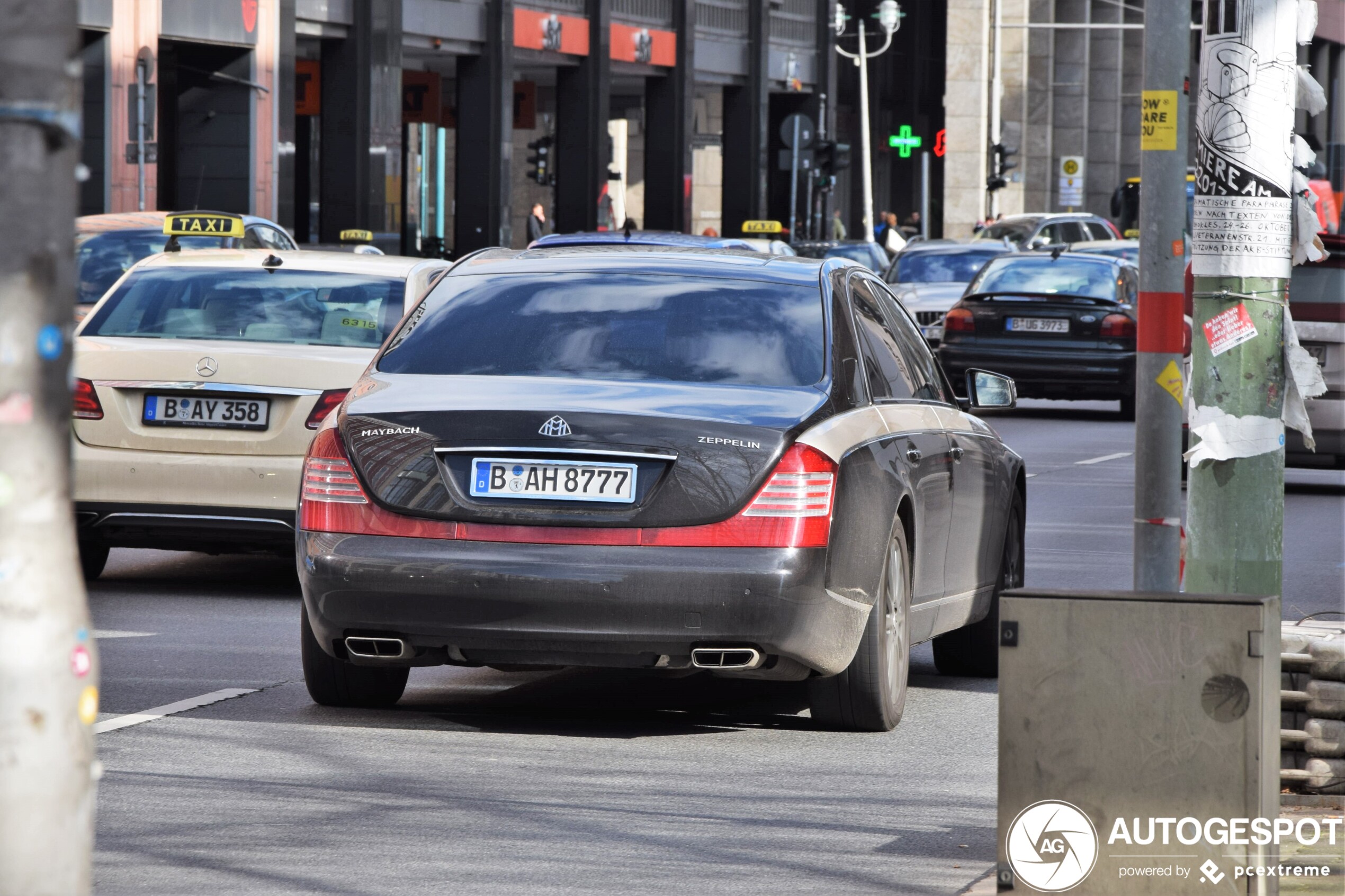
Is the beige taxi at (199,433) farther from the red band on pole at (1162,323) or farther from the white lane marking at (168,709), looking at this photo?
the red band on pole at (1162,323)

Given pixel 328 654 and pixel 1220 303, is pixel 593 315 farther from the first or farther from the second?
pixel 1220 303

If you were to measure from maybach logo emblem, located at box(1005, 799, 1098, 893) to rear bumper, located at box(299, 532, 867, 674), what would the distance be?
6.62ft

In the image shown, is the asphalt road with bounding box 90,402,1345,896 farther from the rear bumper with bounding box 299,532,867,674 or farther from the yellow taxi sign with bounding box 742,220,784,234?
the yellow taxi sign with bounding box 742,220,784,234

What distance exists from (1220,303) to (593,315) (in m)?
2.05

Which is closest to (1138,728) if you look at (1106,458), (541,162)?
(1106,458)

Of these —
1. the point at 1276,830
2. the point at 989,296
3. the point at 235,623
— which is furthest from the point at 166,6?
the point at 1276,830

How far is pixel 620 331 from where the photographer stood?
7766 mm

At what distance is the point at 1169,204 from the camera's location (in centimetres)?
816

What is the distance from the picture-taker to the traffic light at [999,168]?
65.3m

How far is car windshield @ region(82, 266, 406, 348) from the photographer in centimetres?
1114

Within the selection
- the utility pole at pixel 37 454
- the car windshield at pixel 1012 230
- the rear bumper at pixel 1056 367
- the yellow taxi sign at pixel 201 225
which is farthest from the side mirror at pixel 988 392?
the car windshield at pixel 1012 230

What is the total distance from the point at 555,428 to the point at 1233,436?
1.86 m

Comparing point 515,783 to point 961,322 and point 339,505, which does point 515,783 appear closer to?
point 339,505

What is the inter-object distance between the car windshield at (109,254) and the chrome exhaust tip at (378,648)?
849cm
